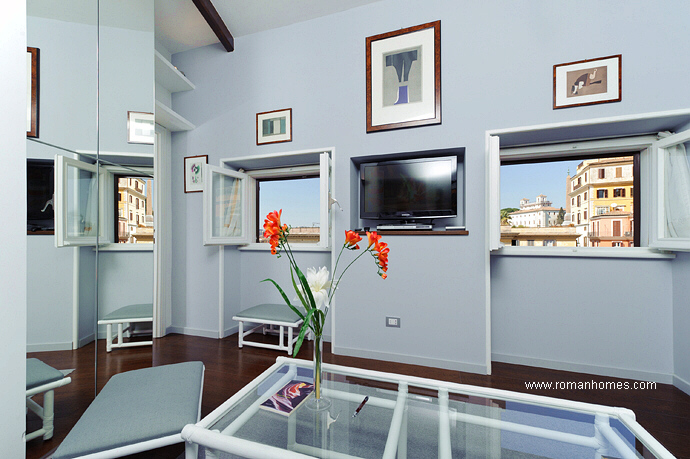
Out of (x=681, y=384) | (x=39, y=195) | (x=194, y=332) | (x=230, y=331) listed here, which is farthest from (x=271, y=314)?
(x=681, y=384)

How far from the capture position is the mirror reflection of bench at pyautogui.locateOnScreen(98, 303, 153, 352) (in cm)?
151

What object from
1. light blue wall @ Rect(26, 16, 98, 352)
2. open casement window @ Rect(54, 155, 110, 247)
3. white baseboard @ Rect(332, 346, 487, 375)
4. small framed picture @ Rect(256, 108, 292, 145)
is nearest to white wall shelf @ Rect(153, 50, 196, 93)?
small framed picture @ Rect(256, 108, 292, 145)

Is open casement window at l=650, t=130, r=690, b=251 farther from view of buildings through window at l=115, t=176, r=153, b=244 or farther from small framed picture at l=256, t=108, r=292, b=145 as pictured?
view of buildings through window at l=115, t=176, r=153, b=244

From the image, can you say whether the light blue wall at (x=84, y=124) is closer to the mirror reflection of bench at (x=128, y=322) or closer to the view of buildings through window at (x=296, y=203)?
the mirror reflection of bench at (x=128, y=322)

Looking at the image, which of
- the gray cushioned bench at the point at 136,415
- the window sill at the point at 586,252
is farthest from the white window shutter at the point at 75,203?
the window sill at the point at 586,252

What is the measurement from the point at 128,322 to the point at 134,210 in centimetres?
64

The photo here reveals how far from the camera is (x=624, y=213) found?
2.41 metres

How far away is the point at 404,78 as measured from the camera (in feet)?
8.31

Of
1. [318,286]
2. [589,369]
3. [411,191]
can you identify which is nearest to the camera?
[318,286]

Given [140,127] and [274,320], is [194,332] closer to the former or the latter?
[274,320]

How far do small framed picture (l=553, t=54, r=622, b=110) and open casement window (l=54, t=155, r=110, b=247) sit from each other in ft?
9.85

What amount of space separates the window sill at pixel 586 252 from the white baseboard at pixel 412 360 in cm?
96

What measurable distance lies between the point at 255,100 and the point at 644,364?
4.07 metres

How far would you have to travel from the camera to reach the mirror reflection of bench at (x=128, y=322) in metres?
1.51
